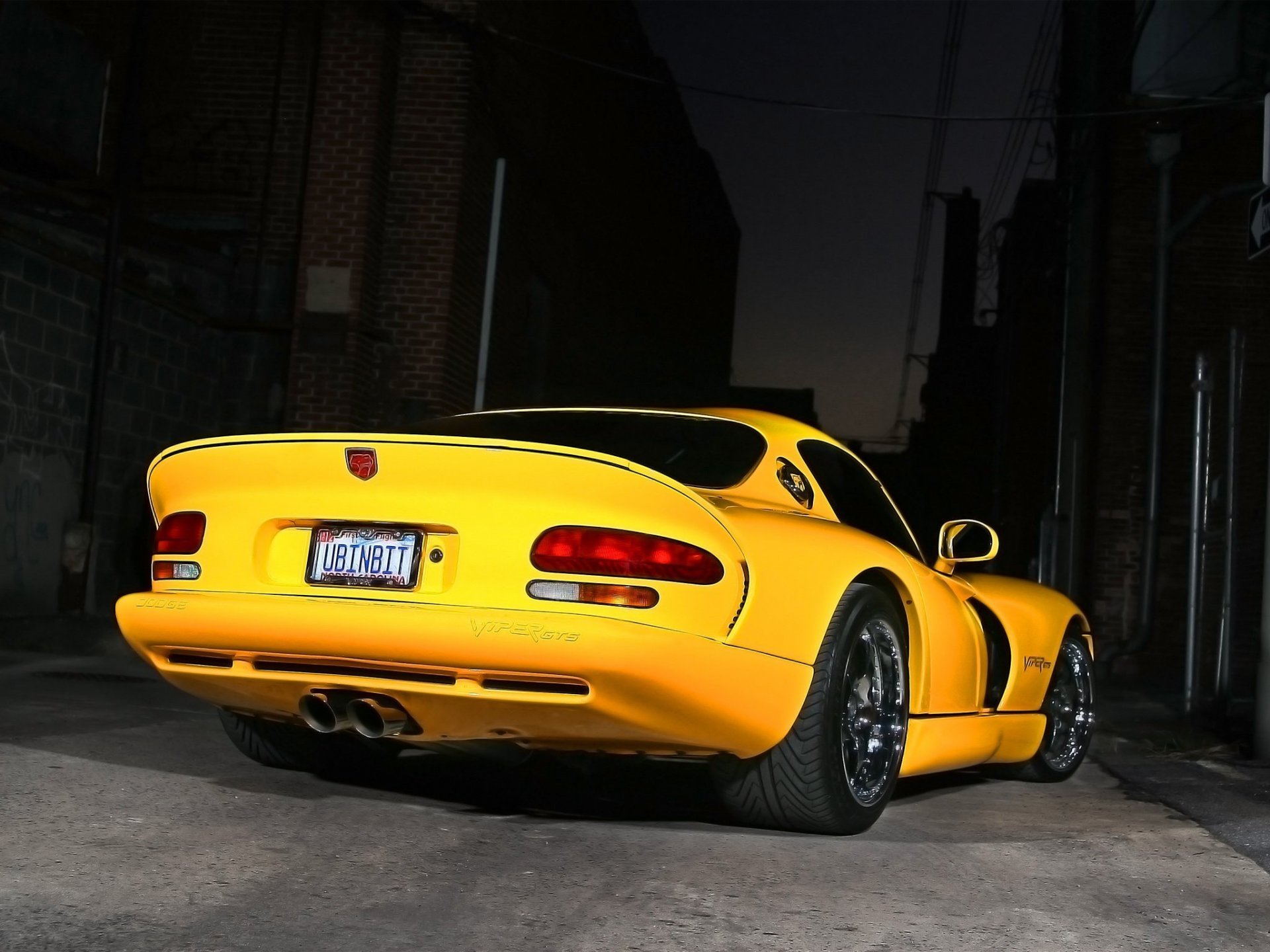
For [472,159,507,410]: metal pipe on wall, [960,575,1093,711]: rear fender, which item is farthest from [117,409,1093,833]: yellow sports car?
[472,159,507,410]: metal pipe on wall

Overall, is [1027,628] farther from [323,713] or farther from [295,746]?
[323,713]

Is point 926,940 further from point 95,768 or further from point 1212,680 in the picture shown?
point 1212,680

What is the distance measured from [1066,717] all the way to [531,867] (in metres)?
3.40

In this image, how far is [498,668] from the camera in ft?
12.2

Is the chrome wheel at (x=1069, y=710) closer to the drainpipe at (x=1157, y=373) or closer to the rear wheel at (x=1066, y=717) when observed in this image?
the rear wheel at (x=1066, y=717)

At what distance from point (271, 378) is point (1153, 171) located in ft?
30.5

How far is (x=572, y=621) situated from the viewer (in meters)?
3.65

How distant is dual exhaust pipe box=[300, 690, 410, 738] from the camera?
399cm

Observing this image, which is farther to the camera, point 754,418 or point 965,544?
point 965,544

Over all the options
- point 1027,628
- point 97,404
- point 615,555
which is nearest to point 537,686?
point 615,555

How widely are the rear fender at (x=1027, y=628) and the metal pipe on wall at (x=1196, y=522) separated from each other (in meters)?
3.44

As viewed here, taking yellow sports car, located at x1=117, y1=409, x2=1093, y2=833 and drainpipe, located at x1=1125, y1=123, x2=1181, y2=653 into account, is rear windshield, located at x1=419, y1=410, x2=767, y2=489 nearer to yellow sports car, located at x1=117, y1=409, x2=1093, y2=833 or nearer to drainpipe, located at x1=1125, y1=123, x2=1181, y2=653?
yellow sports car, located at x1=117, y1=409, x2=1093, y2=833

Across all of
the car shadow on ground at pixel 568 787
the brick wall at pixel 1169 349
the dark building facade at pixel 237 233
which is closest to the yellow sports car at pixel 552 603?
the car shadow on ground at pixel 568 787

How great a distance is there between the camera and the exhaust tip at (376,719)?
398 cm
